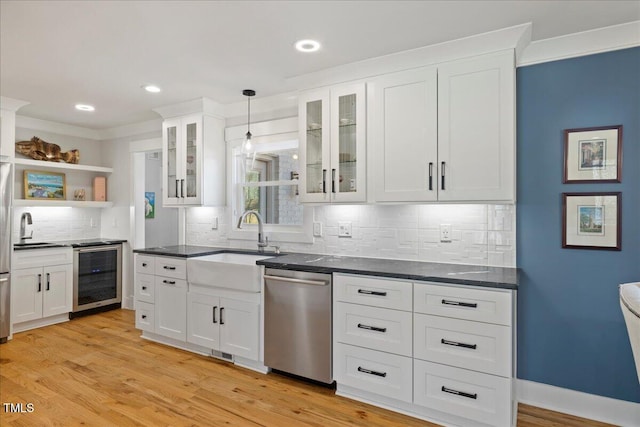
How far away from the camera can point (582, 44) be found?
2.46 metres

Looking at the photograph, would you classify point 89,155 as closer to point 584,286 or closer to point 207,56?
point 207,56

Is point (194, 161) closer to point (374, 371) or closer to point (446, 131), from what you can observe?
point (446, 131)

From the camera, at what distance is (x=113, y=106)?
4.18 meters

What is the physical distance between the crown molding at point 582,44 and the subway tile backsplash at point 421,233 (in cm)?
103

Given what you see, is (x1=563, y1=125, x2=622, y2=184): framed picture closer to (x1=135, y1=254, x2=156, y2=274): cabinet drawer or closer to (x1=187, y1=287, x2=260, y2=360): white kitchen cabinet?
(x1=187, y1=287, x2=260, y2=360): white kitchen cabinet

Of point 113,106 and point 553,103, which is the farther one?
point 113,106

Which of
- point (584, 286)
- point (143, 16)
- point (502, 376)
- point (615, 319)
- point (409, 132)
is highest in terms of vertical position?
point (143, 16)

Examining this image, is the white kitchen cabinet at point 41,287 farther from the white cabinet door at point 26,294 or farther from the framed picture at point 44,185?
the framed picture at point 44,185

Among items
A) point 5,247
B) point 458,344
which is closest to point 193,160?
point 5,247

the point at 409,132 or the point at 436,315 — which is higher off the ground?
the point at 409,132

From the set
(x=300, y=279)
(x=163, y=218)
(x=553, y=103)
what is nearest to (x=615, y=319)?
(x=553, y=103)

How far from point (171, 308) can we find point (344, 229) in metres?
1.84

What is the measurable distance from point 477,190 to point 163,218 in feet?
17.6

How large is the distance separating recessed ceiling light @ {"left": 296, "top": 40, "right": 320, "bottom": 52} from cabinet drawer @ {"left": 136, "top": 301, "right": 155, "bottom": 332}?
2.85 meters
